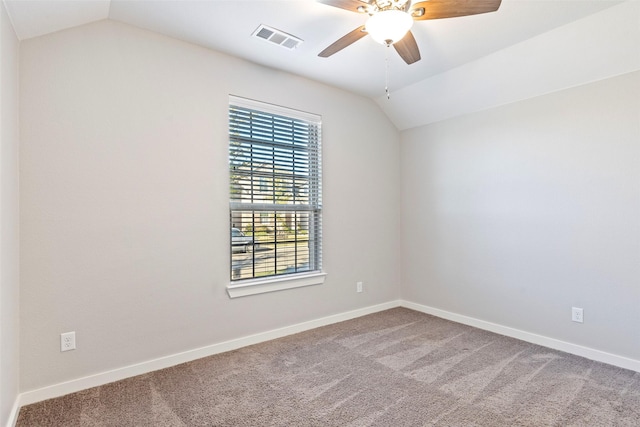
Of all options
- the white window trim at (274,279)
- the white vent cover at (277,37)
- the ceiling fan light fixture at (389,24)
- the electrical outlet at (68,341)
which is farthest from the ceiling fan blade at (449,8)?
the electrical outlet at (68,341)

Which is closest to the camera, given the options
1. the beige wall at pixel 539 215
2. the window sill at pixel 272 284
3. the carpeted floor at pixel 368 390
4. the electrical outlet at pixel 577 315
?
the carpeted floor at pixel 368 390

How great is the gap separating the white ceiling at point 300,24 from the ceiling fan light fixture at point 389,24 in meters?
0.60

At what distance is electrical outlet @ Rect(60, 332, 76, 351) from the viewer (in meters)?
2.24

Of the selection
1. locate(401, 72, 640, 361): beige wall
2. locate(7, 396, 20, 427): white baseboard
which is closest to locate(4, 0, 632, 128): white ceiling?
locate(401, 72, 640, 361): beige wall

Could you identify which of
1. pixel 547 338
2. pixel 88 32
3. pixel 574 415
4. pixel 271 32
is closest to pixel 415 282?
pixel 547 338

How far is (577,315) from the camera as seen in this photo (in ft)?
9.45

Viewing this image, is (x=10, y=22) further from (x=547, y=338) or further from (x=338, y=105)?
(x=547, y=338)

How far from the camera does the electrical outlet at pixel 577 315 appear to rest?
9.37ft

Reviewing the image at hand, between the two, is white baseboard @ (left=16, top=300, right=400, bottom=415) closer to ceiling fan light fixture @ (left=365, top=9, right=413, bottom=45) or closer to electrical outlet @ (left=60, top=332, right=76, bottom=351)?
electrical outlet @ (left=60, top=332, right=76, bottom=351)

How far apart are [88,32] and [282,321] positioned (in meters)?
2.83

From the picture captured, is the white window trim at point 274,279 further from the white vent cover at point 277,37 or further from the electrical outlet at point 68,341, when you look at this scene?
the electrical outlet at point 68,341

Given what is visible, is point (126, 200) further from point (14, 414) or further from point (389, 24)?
point (389, 24)

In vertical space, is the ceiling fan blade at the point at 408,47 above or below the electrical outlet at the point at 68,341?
above

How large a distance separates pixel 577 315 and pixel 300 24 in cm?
331
